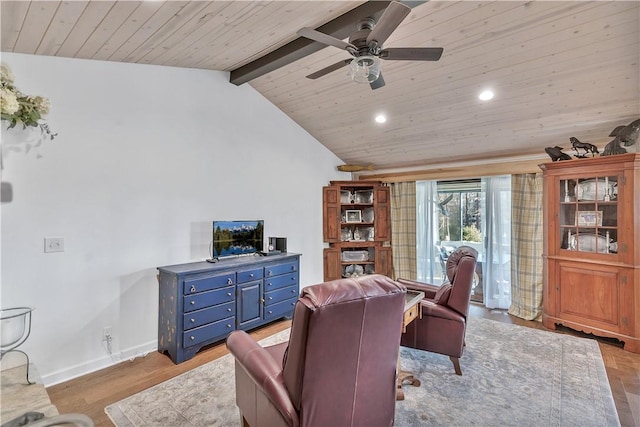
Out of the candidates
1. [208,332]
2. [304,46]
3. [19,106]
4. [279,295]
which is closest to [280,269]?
[279,295]

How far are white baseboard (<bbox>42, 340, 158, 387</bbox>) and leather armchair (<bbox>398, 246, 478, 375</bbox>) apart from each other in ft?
8.63

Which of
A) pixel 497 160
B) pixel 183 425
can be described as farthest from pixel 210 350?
pixel 497 160

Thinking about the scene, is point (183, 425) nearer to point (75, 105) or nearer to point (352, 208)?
point (75, 105)

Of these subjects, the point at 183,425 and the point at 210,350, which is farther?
the point at 210,350

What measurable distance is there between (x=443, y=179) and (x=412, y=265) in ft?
5.05

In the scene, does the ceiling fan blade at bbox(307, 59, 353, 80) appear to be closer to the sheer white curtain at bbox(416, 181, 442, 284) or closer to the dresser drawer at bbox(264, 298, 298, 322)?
the dresser drawer at bbox(264, 298, 298, 322)

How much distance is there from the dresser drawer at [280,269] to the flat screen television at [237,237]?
32 cm

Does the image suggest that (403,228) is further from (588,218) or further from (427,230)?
(588,218)

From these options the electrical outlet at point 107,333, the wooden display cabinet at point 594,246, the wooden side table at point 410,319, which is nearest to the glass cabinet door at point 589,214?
the wooden display cabinet at point 594,246

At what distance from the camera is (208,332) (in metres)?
3.12

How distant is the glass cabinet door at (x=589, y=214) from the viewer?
3295mm

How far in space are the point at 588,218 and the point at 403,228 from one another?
246 centimetres

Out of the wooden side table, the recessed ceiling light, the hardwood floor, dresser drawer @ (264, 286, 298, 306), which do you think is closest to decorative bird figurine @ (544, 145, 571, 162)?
the recessed ceiling light

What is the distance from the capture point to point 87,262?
8.96ft
